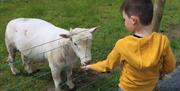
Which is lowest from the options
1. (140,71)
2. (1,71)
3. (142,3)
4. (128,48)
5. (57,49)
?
(1,71)

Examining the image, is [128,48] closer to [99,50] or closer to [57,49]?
[57,49]

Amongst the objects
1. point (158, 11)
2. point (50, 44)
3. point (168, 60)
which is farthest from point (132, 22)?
point (50, 44)

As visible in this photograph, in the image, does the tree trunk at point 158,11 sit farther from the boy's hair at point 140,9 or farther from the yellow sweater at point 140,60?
the boy's hair at point 140,9

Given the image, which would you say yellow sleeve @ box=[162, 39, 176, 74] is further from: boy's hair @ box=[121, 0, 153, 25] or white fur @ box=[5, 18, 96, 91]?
white fur @ box=[5, 18, 96, 91]

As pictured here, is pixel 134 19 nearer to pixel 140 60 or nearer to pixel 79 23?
pixel 140 60

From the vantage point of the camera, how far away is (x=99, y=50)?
7715mm

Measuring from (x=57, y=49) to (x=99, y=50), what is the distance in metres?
2.05

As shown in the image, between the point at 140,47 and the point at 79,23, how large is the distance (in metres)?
5.73

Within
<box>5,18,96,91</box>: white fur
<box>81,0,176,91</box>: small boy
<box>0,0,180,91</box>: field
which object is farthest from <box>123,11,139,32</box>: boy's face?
<box>0,0,180,91</box>: field

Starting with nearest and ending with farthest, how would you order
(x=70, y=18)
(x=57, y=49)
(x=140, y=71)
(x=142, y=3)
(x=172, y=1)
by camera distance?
(x=142, y=3) → (x=140, y=71) → (x=57, y=49) → (x=70, y=18) → (x=172, y=1)

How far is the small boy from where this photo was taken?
11.5 feet

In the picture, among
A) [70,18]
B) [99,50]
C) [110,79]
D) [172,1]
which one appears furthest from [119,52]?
[172,1]

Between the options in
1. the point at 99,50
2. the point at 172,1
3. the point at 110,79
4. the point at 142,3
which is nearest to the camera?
the point at 142,3

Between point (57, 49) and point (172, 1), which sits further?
point (172, 1)
